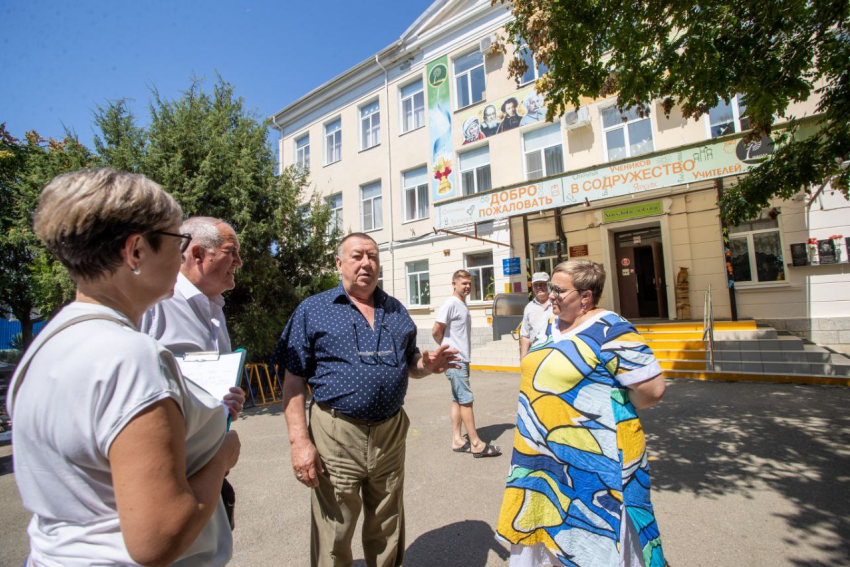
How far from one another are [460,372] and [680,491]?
230cm

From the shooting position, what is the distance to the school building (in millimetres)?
10047

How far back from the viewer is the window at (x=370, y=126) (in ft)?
60.7

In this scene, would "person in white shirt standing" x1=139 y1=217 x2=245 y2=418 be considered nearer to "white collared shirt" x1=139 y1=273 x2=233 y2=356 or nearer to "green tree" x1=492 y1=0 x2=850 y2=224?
"white collared shirt" x1=139 y1=273 x2=233 y2=356

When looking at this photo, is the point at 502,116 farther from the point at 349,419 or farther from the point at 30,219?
the point at 349,419

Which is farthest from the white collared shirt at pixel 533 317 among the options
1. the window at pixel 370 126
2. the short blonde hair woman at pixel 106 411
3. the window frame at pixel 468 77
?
the window at pixel 370 126

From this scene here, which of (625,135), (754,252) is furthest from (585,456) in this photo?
(625,135)

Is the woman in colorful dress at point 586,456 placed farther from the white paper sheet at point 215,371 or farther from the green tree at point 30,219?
the green tree at point 30,219

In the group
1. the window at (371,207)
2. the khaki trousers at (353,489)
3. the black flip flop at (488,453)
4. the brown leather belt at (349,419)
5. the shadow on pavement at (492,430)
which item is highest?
the window at (371,207)

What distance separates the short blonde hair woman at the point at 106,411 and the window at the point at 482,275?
46.2 ft

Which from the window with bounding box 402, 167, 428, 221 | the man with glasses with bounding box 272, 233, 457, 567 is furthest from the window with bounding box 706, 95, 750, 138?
the man with glasses with bounding box 272, 233, 457, 567

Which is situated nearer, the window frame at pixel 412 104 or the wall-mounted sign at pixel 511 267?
the wall-mounted sign at pixel 511 267

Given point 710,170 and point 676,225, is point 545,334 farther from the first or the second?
point 676,225

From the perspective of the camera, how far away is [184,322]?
191 centimetres

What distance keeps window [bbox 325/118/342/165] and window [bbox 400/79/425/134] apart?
12.2 ft
